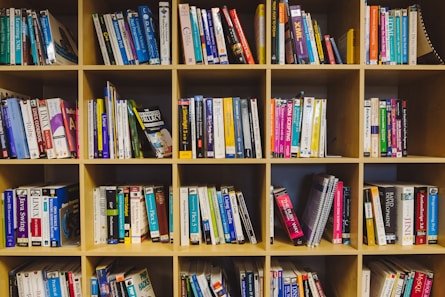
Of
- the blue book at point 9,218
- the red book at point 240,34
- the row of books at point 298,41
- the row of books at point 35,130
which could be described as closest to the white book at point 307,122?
the row of books at point 298,41

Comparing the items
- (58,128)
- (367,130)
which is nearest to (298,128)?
(367,130)

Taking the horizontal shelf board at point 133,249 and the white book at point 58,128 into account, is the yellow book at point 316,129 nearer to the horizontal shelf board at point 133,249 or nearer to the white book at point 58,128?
the horizontal shelf board at point 133,249

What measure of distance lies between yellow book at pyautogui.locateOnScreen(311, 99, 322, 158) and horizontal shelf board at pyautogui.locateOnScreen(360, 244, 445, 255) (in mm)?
429

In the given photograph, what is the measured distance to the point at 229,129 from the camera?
1.42 meters

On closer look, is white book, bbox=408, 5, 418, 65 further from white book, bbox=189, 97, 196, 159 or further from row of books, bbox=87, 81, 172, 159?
row of books, bbox=87, 81, 172, 159

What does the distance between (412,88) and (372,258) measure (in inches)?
32.4

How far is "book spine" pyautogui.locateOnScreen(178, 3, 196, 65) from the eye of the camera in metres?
1.38

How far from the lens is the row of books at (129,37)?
4.67ft

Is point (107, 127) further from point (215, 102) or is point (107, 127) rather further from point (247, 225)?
point (247, 225)

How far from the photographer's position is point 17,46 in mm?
1397

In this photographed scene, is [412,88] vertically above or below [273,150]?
above

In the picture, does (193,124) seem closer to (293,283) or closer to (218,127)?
(218,127)

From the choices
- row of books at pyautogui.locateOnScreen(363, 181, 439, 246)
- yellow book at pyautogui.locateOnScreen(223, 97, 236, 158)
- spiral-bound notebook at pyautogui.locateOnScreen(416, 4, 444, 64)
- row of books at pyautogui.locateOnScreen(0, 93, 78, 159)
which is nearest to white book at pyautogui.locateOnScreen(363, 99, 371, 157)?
row of books at pyautogui.locateOnScreen(363, 181, 439, 246)

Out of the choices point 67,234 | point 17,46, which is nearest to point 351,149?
point 67,234
